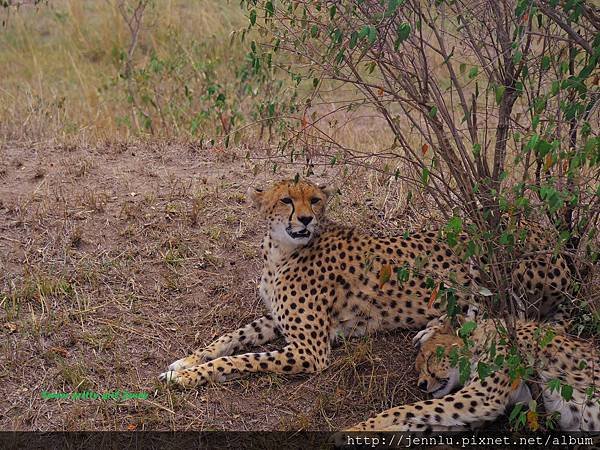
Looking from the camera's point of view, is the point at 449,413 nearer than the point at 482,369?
No

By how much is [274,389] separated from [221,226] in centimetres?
127

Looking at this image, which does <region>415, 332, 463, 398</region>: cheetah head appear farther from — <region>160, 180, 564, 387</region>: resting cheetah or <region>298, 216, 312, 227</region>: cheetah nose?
<region>298, 216, 312, 227</region>: cheetah nose

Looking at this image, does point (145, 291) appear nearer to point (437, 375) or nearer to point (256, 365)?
point (256, 365)

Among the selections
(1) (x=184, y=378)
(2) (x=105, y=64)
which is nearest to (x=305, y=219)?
(1) (x=184, y=378)

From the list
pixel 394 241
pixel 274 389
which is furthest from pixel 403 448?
pixel 394 241

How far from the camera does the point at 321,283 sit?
4848mm

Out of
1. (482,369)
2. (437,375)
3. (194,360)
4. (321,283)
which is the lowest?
(194,360)

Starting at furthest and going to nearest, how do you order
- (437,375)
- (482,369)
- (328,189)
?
(328,189)
(437,375)
(482,369)

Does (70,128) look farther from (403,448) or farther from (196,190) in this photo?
(403,448)

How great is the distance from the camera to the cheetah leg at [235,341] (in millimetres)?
4602

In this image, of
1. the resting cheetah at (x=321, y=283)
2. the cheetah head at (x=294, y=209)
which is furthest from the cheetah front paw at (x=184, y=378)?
the cheetah head at (x=294, y=209)

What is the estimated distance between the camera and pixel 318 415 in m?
4.30

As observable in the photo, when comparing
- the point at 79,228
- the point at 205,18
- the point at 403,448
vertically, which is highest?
the point at 205,18

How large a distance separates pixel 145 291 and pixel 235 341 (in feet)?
1.83
